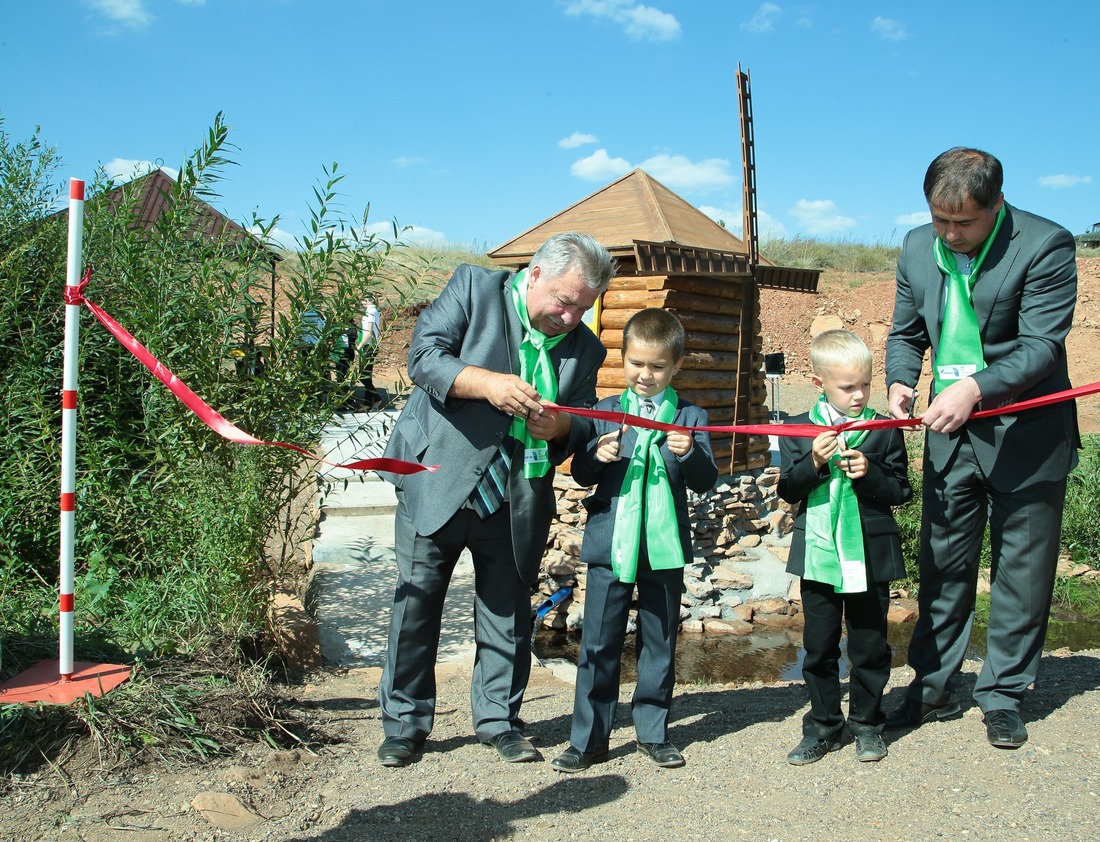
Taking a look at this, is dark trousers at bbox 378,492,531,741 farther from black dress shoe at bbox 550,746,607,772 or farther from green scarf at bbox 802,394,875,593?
green scarf at bbox 802,394,875,593

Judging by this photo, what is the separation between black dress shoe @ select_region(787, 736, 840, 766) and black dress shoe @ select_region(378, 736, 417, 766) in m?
1.54

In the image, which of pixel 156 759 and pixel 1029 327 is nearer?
pixel 156 759

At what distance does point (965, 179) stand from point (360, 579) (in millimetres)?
4968

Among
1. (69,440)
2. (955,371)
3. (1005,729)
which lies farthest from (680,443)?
(69,440)

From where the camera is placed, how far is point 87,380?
509 centimetres

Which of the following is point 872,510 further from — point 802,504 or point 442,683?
point 442,683

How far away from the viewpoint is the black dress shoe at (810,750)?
3.64 meters

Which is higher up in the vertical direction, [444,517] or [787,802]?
[444,517]

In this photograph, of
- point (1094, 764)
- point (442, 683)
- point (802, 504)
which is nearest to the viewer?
point (1094, 764)

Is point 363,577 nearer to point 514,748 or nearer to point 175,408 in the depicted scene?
point 175,408

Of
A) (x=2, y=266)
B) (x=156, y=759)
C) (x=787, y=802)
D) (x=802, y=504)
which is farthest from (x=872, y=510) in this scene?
(x=2, y=266)

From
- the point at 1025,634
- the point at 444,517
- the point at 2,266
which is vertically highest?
the point at 2,266

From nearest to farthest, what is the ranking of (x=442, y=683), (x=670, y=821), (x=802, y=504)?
(x=670, y=821) → (x=802, y=504) → (x=442, y=683)

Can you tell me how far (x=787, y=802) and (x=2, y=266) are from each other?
5006mm
